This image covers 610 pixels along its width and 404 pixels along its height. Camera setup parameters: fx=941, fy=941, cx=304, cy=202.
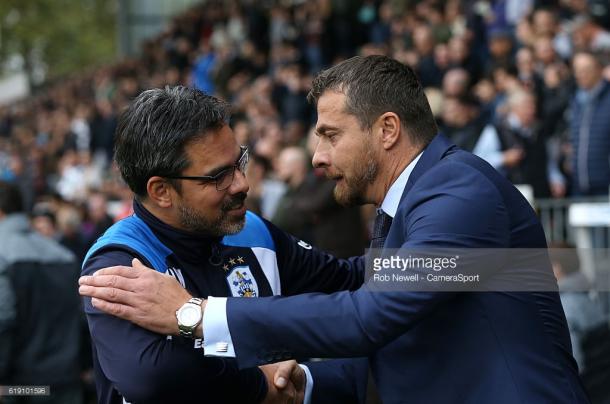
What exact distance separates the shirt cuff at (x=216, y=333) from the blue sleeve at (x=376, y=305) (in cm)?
2

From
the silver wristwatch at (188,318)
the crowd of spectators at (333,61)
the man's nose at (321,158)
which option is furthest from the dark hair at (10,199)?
the silver wristwatch at (188,318)

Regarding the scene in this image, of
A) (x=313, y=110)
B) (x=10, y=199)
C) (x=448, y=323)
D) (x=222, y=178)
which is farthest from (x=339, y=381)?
(x=313, y=110)

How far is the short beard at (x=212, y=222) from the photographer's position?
3078mm

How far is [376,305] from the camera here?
257 cm

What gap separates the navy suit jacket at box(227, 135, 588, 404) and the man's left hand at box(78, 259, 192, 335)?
168 millimetres

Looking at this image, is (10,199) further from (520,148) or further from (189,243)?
(520,148)

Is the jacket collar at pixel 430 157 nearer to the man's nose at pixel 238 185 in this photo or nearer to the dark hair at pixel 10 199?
the man's nose at pixel 238 185

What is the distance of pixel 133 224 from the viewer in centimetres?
306

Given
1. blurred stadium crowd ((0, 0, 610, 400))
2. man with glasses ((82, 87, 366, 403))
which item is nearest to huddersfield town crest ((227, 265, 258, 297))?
man with glasses ((82, 87, 366, 403))

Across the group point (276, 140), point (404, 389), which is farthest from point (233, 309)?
point (276, 140)

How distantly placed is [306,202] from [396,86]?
4.52m

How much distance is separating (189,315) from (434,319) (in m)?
0.70

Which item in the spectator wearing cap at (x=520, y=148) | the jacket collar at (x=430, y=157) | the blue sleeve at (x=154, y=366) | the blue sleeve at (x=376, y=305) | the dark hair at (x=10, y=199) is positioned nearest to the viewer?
the blue sleeve at (x=376, y=305)

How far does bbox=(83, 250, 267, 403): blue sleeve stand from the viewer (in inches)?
105
